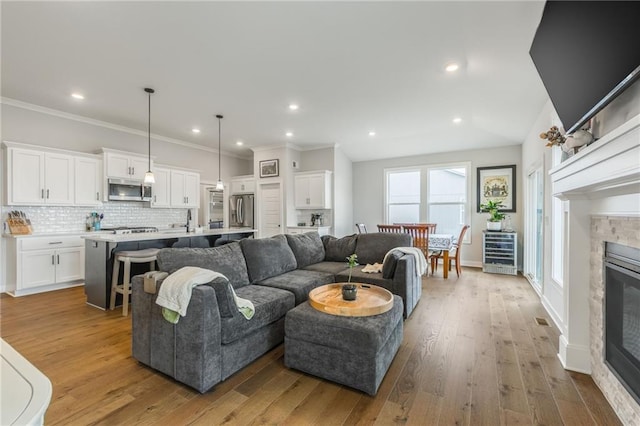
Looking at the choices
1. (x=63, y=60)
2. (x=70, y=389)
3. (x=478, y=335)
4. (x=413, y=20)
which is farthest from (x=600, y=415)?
(x=63, y=60)

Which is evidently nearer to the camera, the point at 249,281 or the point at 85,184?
the point at 249,281

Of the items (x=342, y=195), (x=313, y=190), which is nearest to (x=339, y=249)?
(x=313, y=190)

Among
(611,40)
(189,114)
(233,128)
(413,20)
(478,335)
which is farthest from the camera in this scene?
(233,128)

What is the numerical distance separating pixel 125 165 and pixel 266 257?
3790 millimetres

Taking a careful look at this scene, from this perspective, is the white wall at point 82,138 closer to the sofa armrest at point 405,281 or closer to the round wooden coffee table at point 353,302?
the round wooden coffee table at point 353,302

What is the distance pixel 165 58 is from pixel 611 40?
354 centimetres

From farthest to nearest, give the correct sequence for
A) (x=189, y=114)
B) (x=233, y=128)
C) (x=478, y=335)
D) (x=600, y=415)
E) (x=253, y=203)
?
(x=253, y=203) → (x=233, y=128) → (x=189, y=114) → (x=478, y=335) → (x=600, y=415)

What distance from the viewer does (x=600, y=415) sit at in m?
1.77

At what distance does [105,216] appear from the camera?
5.25 m

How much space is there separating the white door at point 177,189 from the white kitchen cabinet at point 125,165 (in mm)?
593

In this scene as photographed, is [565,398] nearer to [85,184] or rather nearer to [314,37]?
[314,37]

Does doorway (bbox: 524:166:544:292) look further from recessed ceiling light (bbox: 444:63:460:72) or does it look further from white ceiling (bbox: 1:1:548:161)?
recessed ceiling light (bbox: 444:63:460:72)

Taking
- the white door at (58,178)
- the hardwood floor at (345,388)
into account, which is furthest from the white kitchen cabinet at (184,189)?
the hardwood floor at (345,388)

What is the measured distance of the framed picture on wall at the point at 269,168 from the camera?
6.74m
